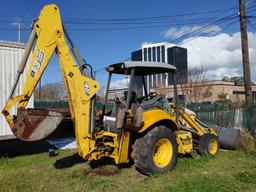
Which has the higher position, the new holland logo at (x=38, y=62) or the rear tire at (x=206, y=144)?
the new holland logo at (x=38, y=62)

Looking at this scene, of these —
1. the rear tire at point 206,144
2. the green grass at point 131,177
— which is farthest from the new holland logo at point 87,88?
the rear tire at point 206,144

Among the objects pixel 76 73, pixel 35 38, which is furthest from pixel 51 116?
pixel 35 38

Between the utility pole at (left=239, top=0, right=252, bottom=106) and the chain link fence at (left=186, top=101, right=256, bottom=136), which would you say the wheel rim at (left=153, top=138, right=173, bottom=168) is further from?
the utility pole at (left=239, top=0, right=252, bottom=106)

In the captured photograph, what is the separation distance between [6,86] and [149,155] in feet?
18.2

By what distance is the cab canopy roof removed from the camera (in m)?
6.17

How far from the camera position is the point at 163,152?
6.41m

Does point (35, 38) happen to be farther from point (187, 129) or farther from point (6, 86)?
point (187, 129)

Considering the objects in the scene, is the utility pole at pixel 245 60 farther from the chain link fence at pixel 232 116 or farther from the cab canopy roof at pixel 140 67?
the cab canopy roof at pixel 140 67

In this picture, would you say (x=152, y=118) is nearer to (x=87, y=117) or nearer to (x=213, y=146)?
(x=87, y=117)

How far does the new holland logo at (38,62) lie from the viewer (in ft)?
19.0

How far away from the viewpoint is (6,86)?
351 inches

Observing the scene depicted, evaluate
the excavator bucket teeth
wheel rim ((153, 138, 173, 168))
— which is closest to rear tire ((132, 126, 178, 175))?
wheel rim ((153, 138, 173, 168))

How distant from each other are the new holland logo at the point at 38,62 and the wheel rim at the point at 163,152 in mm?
3067

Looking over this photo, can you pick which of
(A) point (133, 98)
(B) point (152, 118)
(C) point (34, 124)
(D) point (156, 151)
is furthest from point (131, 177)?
(C) point (34, 124)
